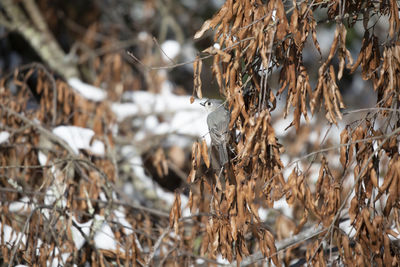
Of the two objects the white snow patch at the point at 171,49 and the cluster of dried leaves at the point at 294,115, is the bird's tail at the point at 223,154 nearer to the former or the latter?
the cluster of dried leaves at the point at 294,115

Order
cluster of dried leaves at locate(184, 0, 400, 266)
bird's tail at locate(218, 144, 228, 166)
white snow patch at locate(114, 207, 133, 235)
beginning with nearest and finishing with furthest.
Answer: cluster of dried leaves at locate(184, 0, 400, 266), bird's tail at locate(218, 144, 228, 166), white snow patch at locate(114, 207, 133, 235)

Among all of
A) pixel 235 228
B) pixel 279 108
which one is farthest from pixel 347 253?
pixel 279 108

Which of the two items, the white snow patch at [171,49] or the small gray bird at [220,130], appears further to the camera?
the white snow patch at [171,49]

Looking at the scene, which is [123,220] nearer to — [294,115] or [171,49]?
[294,115]

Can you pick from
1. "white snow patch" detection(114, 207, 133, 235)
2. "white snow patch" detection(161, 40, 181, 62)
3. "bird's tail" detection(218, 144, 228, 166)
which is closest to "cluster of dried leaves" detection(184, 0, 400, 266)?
"bird's tail" detection(218, 144, 228, 166)

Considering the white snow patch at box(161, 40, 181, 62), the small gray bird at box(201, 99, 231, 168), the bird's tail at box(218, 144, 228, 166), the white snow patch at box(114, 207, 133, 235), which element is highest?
the white snow patch at box(161, 40, 181, 62)

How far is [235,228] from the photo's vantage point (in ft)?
5.65

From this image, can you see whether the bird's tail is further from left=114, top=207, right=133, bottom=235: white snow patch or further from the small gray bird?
left=114, top=207, right=133, bottom=235: white snow patch

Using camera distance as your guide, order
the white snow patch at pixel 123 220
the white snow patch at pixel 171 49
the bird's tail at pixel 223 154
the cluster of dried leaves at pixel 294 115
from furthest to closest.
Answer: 1. the white snow patch at pixel 171 49
2. the white snow patch at pixel 123 220
3. the bird's tail at pixel 223 154
4. the cluster of dried leaves at pixel 294 115

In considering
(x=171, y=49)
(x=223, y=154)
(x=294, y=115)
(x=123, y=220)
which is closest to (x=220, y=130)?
(x=223, y=154)

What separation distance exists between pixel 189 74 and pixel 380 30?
2903mm

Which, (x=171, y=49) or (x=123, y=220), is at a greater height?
(x=171, y=49)

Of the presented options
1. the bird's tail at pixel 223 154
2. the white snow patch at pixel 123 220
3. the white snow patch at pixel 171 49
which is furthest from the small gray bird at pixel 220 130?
the white snow patch at pixel 171 49

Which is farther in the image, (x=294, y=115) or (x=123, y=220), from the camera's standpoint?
(x=123, y=220)
